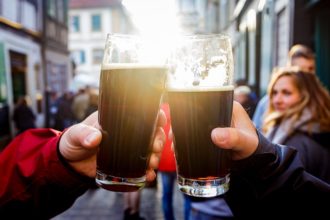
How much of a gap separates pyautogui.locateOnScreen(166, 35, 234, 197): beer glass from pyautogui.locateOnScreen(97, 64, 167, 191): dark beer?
0.22ft

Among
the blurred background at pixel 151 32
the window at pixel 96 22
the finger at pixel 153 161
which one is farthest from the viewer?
the window at pixel 96 22

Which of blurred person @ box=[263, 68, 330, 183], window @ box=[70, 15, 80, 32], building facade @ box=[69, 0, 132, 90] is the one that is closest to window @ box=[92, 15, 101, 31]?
building facade @ box=[69, 0, 132, 90]

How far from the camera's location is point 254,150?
1.13 meters

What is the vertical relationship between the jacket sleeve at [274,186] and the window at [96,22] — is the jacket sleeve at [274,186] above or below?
below

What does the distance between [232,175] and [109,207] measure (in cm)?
399

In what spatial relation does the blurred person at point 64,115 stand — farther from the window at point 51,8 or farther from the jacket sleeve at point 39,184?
the jacket sleeve at point 39,184

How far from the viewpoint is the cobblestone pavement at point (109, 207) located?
4.60 metres

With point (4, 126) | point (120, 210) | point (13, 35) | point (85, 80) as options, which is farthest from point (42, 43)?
point (120, 210)

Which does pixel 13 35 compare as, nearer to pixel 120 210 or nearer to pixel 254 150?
pixel 120 210

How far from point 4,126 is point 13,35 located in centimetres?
329

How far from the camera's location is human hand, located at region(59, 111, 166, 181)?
3.63ft

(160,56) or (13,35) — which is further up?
(13,35)

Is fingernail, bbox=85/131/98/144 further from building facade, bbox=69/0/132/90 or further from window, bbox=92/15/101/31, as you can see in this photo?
window, bbox=92/15/101/31

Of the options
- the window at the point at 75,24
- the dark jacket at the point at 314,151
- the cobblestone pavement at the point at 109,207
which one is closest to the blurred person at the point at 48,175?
the dark jacket at the point at 314,151
